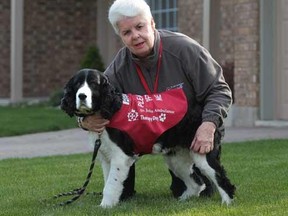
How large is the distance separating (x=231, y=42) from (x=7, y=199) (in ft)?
29.2

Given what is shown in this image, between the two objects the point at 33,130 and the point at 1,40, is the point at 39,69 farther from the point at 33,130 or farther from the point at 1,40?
the point at 33,130

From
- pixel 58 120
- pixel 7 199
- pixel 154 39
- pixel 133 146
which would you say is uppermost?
pixel 154 39

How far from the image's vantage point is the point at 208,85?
5938 mm

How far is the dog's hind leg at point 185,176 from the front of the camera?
6.26 m

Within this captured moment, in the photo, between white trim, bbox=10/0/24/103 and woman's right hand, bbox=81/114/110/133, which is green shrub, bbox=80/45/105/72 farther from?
woman's right hand, bbox=81/114/110/133

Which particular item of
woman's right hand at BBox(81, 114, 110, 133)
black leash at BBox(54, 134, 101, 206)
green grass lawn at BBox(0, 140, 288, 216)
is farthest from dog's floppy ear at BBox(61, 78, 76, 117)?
green grass lawn at BBox(0, 140, 288, 216)

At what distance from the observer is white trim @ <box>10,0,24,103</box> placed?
1877 centimetres

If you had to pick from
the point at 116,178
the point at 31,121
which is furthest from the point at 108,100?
the point at 31,121

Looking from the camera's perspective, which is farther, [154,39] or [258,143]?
[258,143]

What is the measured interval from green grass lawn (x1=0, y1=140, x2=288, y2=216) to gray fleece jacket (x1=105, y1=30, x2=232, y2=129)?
2.26 feet

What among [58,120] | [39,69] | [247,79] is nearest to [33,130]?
[58,120]

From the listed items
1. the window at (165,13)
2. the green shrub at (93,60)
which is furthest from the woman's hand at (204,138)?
the green shrub at (93,60)

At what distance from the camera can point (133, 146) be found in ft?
19.2

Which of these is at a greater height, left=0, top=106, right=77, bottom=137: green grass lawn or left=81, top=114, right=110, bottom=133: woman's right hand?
left=81, top=114, right=110, bottom=133: woman's right hand
